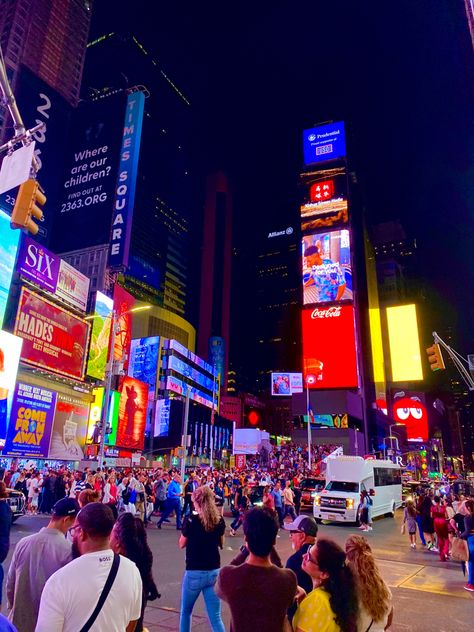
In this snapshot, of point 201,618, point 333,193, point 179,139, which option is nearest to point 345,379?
point 333,193

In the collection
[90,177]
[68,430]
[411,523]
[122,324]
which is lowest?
[411,523]

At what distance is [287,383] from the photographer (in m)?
93.4

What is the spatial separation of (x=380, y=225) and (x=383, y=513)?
171796 mm

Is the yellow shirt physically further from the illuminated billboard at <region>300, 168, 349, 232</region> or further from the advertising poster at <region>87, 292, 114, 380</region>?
the illuminated billboard at <region>300, 168, 349, 232</region>

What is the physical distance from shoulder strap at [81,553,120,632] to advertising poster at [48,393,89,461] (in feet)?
140

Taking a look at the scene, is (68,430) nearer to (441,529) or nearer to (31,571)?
(441,529)

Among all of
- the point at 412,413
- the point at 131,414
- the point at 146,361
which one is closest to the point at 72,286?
the point at 131,414

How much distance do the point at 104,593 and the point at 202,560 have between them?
3.02 metres

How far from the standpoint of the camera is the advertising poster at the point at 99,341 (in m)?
48.2

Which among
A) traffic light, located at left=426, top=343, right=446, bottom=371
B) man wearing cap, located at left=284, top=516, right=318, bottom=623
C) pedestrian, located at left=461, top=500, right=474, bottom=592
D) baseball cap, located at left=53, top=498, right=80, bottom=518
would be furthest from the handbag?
baseball cap, located at left=53, top=498, right=80, bottom=518

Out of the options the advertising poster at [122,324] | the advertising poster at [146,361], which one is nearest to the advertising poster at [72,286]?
the advertising poster at [122,324]

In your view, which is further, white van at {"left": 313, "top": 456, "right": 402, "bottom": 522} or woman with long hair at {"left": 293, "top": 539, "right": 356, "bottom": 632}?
white van at {"left": 313, "top": 456, "right": 402, "bottom": 522}

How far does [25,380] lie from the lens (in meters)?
41.6

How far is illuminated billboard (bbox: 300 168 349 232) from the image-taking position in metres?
78.1
